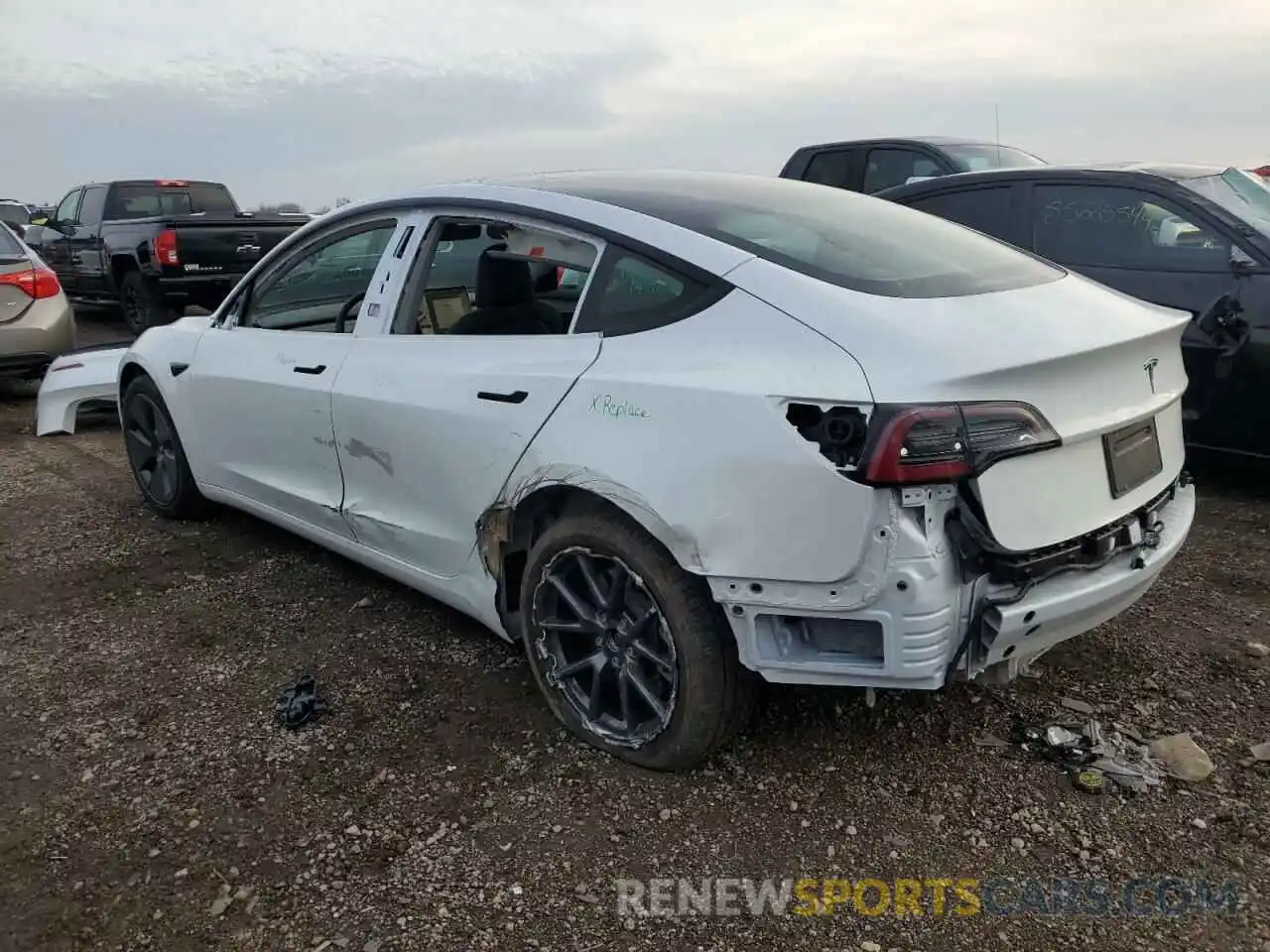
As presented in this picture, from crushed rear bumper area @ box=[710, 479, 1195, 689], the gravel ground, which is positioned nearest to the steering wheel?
the gravel ground

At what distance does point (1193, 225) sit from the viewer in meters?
4.88

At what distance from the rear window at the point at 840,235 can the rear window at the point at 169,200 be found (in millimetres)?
10587

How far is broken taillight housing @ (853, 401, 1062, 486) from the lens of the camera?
222cm

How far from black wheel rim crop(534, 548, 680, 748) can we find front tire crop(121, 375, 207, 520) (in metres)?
2.68

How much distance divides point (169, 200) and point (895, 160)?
890 centimetres

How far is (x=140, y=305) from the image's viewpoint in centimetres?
1094

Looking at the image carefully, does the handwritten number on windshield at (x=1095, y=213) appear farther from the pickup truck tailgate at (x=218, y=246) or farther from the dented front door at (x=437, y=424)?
the pickup truck tailgate at (x=218, y=246)

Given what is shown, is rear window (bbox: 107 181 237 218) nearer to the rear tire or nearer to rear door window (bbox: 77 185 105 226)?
rear door window (bbox: 77 185 105 226)

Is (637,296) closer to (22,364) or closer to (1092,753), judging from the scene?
(1092,753)

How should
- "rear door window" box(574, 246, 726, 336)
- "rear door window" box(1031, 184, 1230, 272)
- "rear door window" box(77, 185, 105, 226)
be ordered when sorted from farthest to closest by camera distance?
"rear door window" box(77, 185, 105, 226)
"rear door window" box(1031, 184, 1230, 272)
"rear door window" box(574, 246, 726, 336)

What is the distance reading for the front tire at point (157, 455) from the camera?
4945mm

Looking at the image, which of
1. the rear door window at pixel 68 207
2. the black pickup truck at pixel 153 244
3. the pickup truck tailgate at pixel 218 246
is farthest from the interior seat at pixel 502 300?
the rear door window at pixel 68 207

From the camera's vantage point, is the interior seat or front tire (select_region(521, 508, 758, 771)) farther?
the interior seat

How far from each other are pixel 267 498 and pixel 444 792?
6.27 ft
